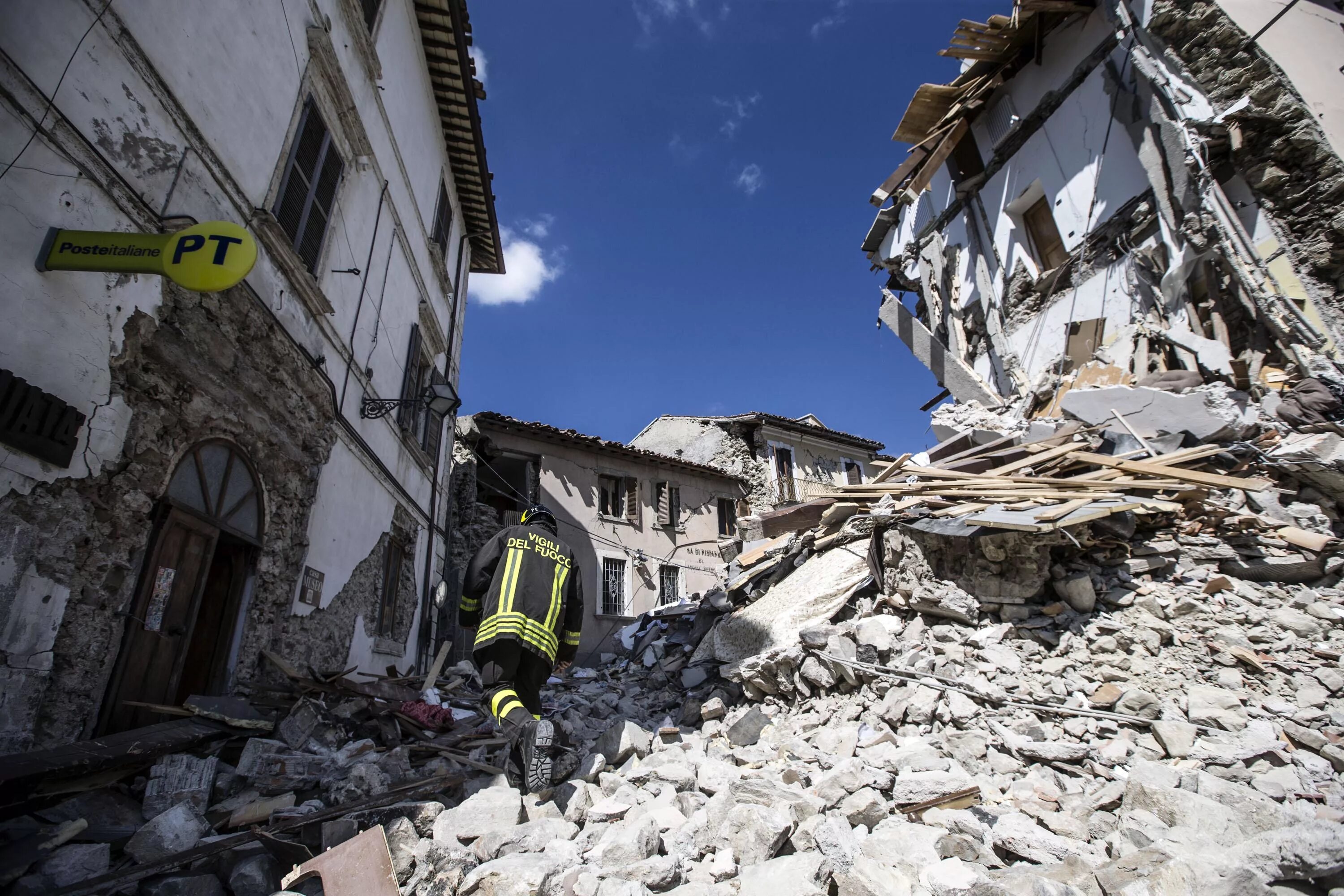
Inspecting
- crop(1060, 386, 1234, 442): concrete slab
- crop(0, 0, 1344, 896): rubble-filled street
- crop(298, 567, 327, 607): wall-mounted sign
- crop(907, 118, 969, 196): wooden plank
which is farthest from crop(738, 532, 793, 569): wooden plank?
crop(907, 118, 969, 196): wooden plank

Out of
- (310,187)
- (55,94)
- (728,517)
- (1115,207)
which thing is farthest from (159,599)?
(728,517)

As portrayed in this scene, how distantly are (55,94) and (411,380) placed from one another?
6196mm

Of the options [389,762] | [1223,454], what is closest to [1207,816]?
[389,762]

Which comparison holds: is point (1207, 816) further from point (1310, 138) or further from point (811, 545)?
point (1310, 138)

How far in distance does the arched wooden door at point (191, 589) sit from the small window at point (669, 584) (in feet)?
46.5

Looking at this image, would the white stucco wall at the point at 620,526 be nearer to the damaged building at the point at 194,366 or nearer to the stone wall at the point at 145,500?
the damaged building at the point at 194,366

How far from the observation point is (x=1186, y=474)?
5961 mm

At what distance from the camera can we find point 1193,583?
199 inches

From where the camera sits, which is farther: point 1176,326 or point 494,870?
point 1176,326

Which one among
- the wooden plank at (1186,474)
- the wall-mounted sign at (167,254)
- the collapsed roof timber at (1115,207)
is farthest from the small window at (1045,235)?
the wall-mounted sign at (167,254)

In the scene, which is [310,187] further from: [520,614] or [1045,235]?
[1045,235]

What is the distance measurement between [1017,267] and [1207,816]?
36.2 ft

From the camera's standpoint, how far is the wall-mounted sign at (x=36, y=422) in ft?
8.43

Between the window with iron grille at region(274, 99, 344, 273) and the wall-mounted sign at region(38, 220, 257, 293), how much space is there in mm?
2414
